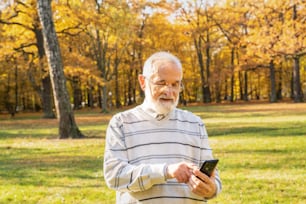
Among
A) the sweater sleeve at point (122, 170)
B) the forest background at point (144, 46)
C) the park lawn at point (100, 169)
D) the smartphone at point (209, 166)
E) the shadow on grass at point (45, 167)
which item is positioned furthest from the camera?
the forest background at point (144, 46)

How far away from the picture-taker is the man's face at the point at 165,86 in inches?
113

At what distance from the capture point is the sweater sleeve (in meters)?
2.68

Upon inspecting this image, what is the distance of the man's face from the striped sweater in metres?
0.08

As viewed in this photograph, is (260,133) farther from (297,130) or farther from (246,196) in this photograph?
(246,196)

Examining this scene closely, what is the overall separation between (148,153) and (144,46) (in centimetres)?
4684

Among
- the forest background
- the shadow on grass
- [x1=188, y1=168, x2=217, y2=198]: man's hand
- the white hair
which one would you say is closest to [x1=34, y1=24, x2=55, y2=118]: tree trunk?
the forest background

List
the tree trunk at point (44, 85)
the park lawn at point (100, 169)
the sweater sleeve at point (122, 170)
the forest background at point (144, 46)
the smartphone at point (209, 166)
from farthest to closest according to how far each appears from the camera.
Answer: the tree trunk at point (44, 85) < the forest background at point (144, 46) < the park lawn at point (100, 169) < the sweater sleeve at point (122, 170) < the smartphone at point (209, 166)

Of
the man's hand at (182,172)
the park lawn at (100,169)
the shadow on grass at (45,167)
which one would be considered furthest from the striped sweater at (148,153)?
the shadow on grass at (45,167)

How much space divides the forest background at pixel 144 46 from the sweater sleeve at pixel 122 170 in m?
18.0

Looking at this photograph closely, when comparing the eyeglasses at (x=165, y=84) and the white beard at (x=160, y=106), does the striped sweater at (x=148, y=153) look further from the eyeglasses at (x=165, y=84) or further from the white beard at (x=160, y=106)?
the eyeglasses at (x=165, y=84)

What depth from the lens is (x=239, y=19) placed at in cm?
4944

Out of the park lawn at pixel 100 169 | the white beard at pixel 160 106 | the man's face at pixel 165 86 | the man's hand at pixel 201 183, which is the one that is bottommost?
the park lawn at pixel 100 169

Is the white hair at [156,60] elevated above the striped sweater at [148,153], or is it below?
above

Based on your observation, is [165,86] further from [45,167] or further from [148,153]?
[45,167]
